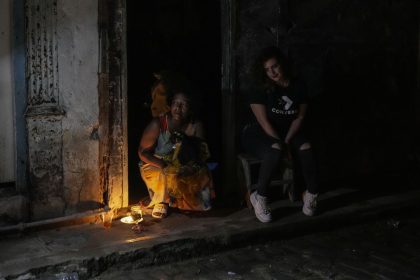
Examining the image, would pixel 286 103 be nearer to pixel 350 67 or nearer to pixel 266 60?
pixel 266 60

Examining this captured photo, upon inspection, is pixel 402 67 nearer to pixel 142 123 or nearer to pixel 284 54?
pixel 284 54

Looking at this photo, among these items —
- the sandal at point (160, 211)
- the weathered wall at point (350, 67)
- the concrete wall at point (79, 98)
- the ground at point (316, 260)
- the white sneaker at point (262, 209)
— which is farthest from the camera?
the weathered wall at point (350, 67)

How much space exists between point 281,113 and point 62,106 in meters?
2.49

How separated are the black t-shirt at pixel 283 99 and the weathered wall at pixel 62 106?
1.90 meters

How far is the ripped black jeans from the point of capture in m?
6.74

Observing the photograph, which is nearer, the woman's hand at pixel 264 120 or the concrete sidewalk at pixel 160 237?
the concrete sidewalk at pixel 160 237

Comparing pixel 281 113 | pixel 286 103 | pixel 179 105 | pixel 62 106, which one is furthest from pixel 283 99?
pixel 62 106

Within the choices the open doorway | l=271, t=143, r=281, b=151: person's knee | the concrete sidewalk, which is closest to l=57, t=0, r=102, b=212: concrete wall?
the concrete sidewalk

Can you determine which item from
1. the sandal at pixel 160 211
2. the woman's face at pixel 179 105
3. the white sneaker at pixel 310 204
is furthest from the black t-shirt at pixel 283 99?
the sandal at pixel 160 211

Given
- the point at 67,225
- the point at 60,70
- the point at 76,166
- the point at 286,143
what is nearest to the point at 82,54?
the point at 60,70

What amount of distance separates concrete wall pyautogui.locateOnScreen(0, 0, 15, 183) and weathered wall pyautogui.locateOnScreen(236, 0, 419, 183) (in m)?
2.71

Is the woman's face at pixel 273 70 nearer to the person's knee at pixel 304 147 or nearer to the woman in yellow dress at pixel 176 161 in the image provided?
the person's knee at pixel 304 147

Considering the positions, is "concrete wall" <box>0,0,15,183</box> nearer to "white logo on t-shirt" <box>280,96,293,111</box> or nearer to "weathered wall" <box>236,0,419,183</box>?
"weathered wall" <box>236,0,419,183</box>

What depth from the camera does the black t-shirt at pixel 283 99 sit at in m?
6.95
